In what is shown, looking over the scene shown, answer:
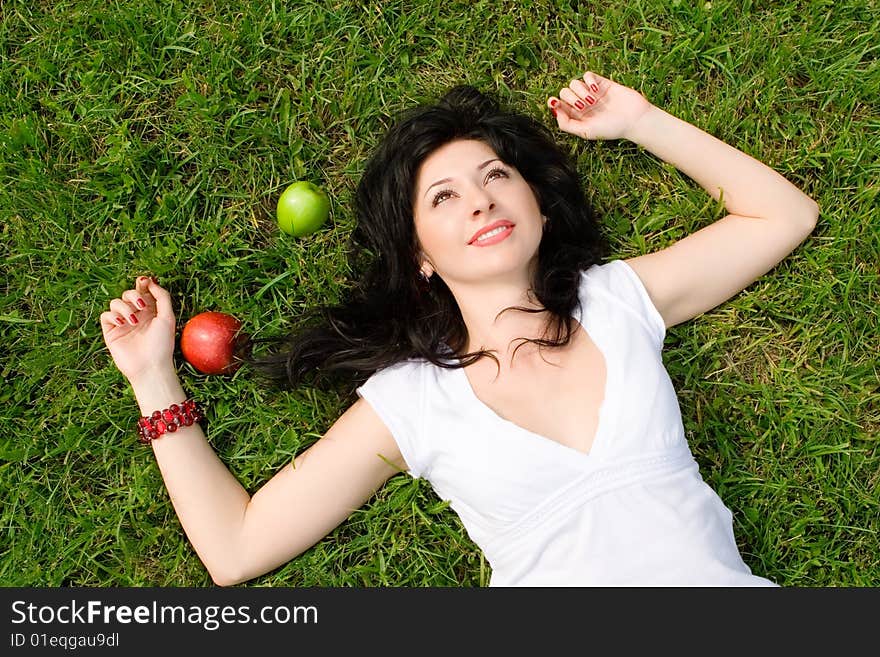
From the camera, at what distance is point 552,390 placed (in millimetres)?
3041

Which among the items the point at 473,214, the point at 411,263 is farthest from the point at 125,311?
the point at 473,214

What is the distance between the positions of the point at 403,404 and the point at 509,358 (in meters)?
0.46

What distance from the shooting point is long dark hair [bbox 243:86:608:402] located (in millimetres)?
3281

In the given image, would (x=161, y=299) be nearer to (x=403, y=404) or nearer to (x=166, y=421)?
(x=166, y=421)

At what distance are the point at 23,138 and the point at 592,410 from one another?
2.93 metres

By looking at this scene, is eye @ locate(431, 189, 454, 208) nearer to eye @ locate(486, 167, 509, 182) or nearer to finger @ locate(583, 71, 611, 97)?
eye @ locate(486, 167, 509, 182)

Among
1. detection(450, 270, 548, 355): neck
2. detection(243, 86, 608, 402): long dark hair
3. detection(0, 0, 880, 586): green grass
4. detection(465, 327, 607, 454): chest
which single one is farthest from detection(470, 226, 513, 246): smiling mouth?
detection(0, 0, 880, 586): green grass

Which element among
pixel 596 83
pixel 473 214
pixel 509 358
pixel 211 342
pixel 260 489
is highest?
pixel 596 83

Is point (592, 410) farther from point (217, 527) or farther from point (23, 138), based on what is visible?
point (23, 138)

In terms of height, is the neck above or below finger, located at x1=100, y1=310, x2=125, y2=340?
below

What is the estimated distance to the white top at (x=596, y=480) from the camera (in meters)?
2.89

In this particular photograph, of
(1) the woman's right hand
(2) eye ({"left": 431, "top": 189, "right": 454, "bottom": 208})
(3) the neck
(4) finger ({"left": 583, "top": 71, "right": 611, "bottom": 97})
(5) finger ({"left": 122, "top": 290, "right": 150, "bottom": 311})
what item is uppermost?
(4) finger ({"left": 583, "top": 71, "right": 611, "bottom": 97})

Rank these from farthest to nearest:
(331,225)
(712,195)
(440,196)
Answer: (331,225) < (712,195) < (440,196)

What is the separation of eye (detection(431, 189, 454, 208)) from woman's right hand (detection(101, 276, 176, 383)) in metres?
1.30
